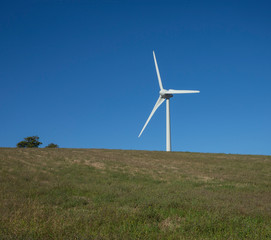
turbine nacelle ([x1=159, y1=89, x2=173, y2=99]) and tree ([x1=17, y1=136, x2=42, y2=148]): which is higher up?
turbine nacelle ([x1=159, y1=89, x2=173, y2=99])

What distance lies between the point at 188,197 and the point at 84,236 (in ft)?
24.6

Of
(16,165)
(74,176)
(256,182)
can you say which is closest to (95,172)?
(74,176)

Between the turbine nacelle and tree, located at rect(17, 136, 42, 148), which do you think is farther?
tree, located at rect(17, 136, 42, 148)

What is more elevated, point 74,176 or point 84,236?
point 74,176

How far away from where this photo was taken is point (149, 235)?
7.30 m

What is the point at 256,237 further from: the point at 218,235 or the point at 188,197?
the point at 188,197

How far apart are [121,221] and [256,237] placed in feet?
13.4

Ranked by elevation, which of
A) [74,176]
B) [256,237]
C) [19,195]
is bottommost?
[256,237]

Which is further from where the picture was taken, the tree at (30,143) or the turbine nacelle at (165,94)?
the tree at (30,143)

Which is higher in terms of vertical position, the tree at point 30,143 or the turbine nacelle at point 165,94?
the turbine nacelle at point 165,94

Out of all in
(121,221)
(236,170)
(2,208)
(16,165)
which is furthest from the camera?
(236,170)

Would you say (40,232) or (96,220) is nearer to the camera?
(40,232)

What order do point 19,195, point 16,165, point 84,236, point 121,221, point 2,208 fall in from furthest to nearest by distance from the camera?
point 16,165, point 19,195, point 2,208, point 121,221, point 84,236

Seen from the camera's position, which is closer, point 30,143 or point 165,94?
point 165,94
